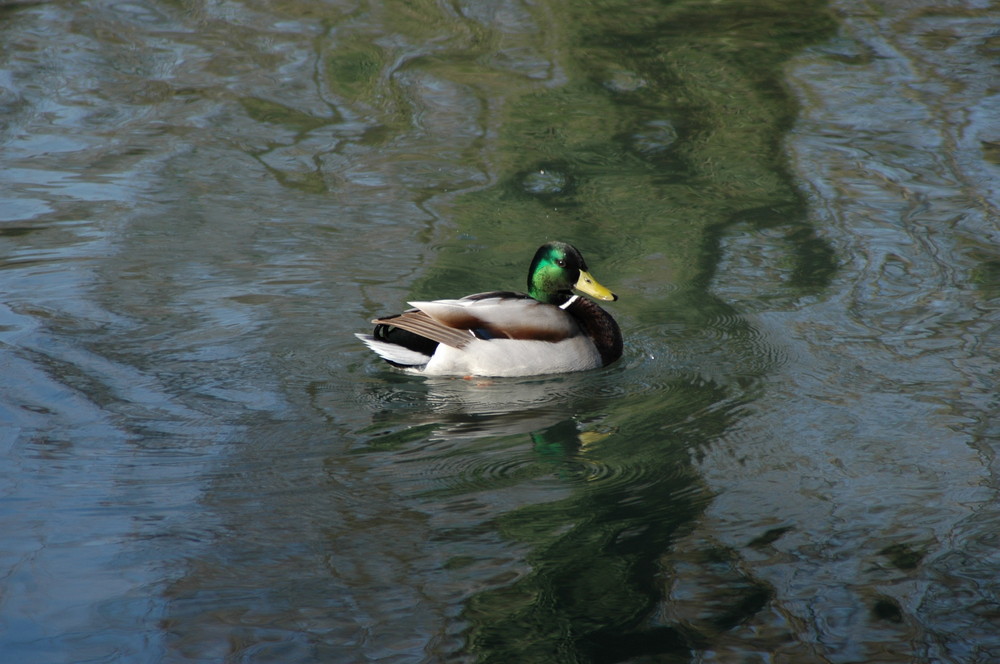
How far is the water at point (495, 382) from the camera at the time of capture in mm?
3965

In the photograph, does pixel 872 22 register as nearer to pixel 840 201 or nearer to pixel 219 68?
pixel 840 201

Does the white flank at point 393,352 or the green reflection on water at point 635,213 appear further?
the white flank at point 393,352

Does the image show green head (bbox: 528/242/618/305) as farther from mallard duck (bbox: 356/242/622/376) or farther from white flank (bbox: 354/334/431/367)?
white flank (bbox: 354/334/431/367)

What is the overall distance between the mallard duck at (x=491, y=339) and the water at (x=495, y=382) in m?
0.11

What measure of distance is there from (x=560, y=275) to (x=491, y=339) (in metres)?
0.67

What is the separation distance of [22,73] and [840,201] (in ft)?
24.4

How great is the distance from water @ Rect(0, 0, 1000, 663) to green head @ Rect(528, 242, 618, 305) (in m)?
0.38

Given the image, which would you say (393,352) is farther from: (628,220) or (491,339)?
(628,220)

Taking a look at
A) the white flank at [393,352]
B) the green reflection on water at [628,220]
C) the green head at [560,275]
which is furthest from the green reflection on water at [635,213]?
the white flank at [393,352]

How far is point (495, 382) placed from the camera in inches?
243

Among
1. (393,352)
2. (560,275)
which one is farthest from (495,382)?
(560,275)

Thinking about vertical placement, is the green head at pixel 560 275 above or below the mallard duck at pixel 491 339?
above

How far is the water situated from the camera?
3.96m

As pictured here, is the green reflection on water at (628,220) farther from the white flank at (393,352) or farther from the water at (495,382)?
the white flank at (393,352)
